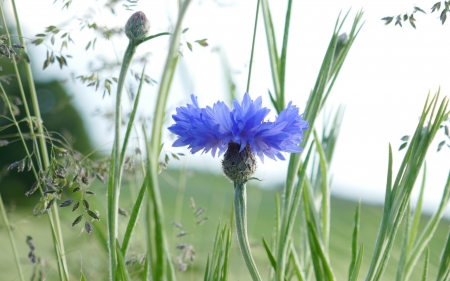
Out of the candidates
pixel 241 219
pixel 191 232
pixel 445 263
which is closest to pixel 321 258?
pixel 241 219

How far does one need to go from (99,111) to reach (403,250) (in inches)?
34.6

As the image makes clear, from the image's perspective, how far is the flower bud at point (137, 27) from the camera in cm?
72

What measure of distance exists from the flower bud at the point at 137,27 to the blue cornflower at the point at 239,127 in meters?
Result: 0.13

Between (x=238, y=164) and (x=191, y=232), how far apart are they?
107cm

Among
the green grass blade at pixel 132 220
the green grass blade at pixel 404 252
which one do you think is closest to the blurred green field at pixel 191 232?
the green grass blade at pixel 132 220

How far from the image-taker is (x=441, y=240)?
316 cm

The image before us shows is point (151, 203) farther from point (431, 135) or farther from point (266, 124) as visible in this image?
point (431, 135)

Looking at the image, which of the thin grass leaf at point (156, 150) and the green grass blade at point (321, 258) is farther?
the green grass blade at point (321, 258)

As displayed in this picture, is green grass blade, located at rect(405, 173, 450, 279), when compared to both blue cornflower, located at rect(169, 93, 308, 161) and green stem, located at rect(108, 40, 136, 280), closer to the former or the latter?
blue cornflower, located at rect(169, 93, 308, 161)

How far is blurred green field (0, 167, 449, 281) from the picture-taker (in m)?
1.37

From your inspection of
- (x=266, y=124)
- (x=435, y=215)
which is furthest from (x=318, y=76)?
(x=435, y=215)

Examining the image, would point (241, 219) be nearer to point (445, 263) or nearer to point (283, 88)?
point (283, 88)

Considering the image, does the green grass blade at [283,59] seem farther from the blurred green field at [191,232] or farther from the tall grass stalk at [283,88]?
the blurred green field at [191,232]

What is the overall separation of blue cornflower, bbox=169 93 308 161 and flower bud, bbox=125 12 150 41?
0.13 m
